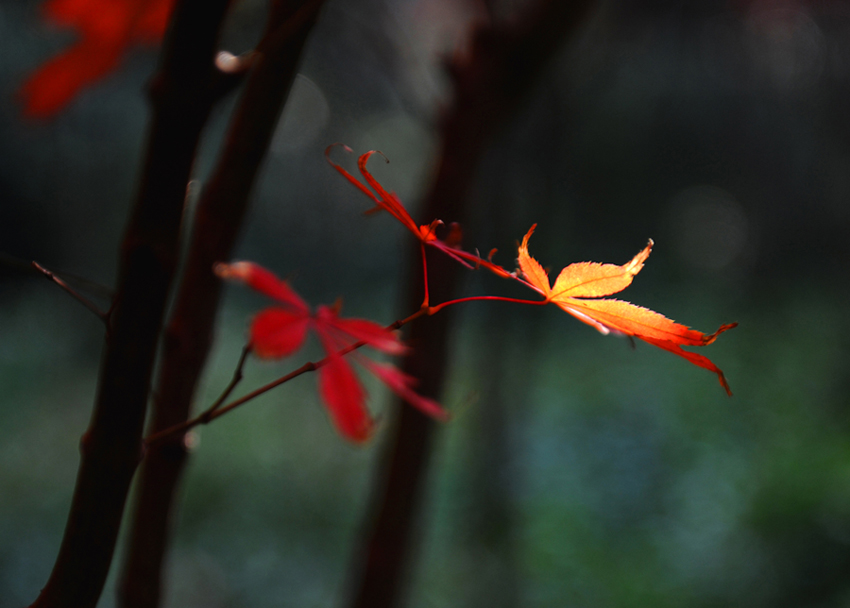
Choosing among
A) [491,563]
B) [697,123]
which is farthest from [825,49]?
[491,563]

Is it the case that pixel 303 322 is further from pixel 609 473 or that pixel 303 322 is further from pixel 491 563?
pixel 609 473

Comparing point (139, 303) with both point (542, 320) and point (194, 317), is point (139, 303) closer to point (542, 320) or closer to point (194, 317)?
point (194, 317)

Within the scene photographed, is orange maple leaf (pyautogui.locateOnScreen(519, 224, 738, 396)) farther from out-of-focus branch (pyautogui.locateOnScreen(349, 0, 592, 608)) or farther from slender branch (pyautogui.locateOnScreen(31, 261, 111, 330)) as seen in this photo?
out-of-focus branch (pyautogui.locateOnScreen(349, 0, 592, 608))

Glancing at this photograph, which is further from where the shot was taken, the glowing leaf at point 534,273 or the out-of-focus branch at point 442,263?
the out-of-focus branch at point 442,263

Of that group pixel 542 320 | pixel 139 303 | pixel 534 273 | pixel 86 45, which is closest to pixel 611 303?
pixel 534 273

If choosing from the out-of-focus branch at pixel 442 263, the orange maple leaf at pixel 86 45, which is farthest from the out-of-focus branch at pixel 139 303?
the out-of-focus branch at pixel 442 263

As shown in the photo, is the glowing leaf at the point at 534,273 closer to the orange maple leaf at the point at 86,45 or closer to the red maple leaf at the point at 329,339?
the red maple leaf at the point at 329,339
